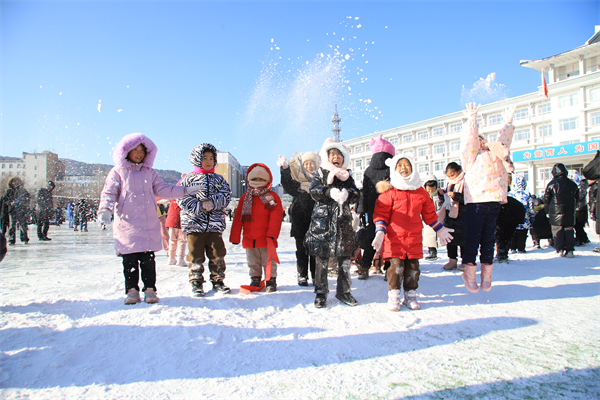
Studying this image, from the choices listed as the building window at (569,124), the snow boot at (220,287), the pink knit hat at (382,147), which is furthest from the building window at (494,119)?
the snow boot at (220,287)

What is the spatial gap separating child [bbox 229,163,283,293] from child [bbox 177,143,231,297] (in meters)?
0.24

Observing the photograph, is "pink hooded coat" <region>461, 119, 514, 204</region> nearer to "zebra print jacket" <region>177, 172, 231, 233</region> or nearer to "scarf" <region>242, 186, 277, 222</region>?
"scarf" <region>242, 186, 277, 222</region>

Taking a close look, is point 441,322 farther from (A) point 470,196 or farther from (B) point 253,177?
(B) point 253,177

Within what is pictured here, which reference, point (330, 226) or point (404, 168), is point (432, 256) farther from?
point (330, 226)

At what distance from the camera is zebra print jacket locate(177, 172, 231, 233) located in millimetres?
3602

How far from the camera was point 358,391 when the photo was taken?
1.67 meters

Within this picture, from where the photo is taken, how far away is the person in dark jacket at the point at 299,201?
13.4 feet

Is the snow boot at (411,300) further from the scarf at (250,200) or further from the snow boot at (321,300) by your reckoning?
the scarf at (250,200)

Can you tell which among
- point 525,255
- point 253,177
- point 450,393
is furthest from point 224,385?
point 525,255

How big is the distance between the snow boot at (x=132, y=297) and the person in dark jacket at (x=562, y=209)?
7413mm

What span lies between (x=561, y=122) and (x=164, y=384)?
51.0 metres

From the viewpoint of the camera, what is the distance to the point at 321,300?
3.18m

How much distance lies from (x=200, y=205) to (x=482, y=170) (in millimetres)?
3245

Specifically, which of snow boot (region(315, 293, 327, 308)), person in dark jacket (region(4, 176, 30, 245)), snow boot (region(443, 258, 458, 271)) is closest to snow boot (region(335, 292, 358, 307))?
snow boot (region(315, 293, 327, 308))
